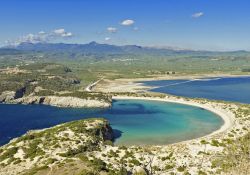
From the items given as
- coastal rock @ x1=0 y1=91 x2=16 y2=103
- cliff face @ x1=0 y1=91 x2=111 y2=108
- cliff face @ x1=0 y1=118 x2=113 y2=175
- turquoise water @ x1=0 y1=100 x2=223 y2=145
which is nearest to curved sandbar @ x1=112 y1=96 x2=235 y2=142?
turquoise water @ x1=0 y1=100 x2=223 y2=145

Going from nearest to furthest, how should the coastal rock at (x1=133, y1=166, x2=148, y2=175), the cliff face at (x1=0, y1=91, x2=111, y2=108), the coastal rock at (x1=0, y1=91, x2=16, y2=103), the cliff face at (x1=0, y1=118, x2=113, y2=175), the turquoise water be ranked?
the coastal rock at (x1=133, y1=166, x2=148, y2=175), the cliff face at (x1=0, y1=118, x2=113, y2=175), the turquoise water, the cliff face at (x1=0, y1=91, x2=111, y2=108), the coastal rock at (x1=0, y1=91, x2=16, y2=103)

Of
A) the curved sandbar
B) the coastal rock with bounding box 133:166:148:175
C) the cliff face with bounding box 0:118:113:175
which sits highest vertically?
the coastal rock with bounding box 133:166:148:175

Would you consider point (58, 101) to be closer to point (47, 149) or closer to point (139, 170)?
point (47, 149)

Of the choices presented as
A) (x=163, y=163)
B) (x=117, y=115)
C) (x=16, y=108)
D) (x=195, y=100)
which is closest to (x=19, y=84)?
(x=16, y=108)

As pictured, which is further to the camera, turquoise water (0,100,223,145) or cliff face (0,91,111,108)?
cliff face (0,91,111,108)

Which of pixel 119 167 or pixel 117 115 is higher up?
pixel 119 167

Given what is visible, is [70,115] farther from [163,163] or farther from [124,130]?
[163,163]

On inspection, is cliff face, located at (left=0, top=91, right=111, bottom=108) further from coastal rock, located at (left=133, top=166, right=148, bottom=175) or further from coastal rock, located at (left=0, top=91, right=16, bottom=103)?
coastal rock, located at (left=133, top=166, right=148, bottom=175)

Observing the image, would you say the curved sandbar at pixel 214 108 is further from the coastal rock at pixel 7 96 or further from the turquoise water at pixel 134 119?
the coastal rock at pixel 7 96
